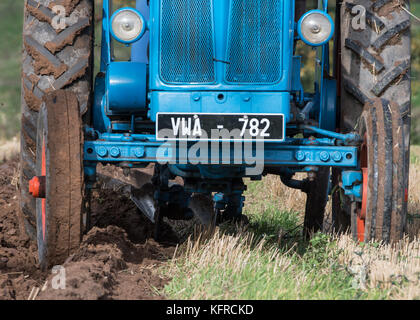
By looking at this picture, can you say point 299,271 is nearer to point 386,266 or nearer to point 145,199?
point 386,266

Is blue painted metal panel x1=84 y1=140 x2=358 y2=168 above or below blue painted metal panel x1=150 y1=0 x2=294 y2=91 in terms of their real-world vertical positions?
below

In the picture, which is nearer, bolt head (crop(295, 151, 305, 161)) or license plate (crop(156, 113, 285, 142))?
license plate (crop(156, 113, 285, 142))

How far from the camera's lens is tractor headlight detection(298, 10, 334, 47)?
4.79m

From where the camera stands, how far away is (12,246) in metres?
5.75

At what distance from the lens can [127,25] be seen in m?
4.80

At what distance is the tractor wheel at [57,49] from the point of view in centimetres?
546

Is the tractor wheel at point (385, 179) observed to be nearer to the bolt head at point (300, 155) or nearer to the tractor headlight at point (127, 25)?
the bolt head at point (300, 155)

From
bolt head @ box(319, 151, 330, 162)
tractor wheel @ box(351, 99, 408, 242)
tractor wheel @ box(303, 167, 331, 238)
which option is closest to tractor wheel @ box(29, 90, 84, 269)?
bolt head @ box(319, 151, 330, 162)

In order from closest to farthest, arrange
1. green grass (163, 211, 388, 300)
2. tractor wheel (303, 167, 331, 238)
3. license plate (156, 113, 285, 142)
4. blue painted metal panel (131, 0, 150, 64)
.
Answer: green grass (163, 211, 388, 300) → license plate (156, 113, 285, 142) → blue painted metal panel (131, 0, 150, 64) → tractor wheel (303, 167, 331, 238)

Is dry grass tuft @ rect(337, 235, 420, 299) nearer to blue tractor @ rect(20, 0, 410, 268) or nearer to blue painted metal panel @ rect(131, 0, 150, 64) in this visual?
blue tractor @ rect(20, 0, 410, 268)

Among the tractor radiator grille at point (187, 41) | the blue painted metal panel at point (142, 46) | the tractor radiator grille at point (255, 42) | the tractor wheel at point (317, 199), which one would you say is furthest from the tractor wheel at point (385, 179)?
the blue painted metal panel at point (142, 46)

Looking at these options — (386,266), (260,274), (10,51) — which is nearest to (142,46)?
(260,274)

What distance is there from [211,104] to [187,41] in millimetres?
407
